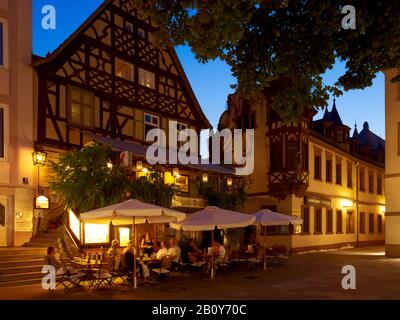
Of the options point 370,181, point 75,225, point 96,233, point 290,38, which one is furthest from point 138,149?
point 370,181

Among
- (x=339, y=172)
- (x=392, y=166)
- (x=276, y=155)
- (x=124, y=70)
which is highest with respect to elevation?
(x=124, y=70)

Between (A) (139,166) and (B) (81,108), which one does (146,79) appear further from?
(A) (139,166)

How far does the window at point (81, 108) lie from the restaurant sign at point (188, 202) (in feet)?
16.6

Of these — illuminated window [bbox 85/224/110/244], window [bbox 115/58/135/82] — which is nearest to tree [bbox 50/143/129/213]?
illuminated window [bbox 85/224/110/244]

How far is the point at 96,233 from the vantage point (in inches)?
693

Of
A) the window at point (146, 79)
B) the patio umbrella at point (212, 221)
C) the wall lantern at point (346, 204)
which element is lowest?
the wall lantern at point (346, 204)

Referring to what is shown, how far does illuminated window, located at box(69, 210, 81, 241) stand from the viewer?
16844 millimetres

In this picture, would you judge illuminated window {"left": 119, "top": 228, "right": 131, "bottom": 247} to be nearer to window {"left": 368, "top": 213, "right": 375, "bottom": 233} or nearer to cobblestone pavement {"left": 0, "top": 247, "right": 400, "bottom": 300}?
cobblestone pavement {"left": 0, "top": 247, "right": 400, "bottom": 300}

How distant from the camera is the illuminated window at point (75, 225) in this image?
16844mm

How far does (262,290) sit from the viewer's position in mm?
12391

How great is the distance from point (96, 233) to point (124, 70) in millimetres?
8431

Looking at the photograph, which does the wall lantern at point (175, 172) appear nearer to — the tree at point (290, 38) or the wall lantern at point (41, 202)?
the wall lantern at point (41, 202)

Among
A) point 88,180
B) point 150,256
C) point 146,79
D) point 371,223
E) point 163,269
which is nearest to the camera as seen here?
point 163,269

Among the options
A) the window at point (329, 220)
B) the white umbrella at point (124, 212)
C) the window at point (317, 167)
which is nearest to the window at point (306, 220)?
the window at point (317, 167)
